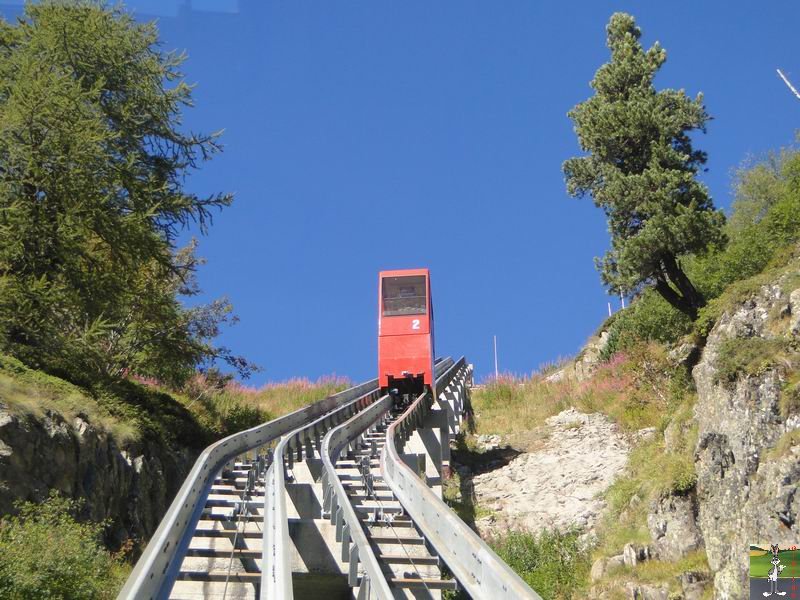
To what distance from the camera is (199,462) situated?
40.9ft

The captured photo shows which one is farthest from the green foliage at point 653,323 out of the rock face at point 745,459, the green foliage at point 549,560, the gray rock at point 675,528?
the gray rock at point 675,528

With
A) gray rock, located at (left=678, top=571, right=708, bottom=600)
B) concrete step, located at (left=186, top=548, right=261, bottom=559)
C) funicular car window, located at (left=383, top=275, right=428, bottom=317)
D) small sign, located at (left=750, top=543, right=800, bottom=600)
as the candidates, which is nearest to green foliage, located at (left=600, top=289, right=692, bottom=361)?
funicular car window, located at (left=383, top=275, right=428, bottom=317)

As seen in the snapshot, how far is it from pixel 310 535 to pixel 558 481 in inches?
478

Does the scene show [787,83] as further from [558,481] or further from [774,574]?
[774,574]

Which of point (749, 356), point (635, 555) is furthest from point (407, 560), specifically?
point (749, 356)

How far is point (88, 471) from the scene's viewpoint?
13492 mm

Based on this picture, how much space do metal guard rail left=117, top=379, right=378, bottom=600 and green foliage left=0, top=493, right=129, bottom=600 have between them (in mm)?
1283

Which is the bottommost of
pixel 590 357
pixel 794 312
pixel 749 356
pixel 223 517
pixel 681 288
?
pixel 223 517

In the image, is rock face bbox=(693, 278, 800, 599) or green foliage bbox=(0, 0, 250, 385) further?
green foliage bbox=(0, 0, 250, 385)

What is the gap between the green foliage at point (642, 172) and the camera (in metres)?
24.7

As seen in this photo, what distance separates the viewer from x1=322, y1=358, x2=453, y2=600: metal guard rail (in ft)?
26.0

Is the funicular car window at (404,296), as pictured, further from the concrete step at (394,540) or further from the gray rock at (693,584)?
the concrete step at (394,540)

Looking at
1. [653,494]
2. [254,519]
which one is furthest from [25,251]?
[653,494]

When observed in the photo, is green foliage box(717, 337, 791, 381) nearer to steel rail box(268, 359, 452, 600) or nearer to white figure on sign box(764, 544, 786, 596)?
white figure on sign box(764, 544, 786, 596)
